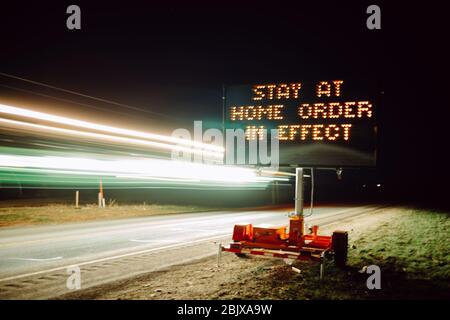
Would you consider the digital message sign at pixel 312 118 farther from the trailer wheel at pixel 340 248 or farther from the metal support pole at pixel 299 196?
the trailer wheel at pixel 340 248

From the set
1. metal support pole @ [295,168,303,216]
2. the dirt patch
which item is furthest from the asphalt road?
metal support pole @ [295,168,303,216]

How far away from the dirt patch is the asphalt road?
2.87 feet

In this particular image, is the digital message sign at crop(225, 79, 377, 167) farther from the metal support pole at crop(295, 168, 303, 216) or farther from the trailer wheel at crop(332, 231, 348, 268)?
the trailer wheel at crop(332, 231, 348, 268)

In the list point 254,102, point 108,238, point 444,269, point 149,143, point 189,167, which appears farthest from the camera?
point 189,167

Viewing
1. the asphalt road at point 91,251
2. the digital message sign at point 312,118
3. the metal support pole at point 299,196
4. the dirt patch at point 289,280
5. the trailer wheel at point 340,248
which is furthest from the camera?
the metal support pole at point 299,196

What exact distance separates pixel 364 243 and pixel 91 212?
1677 cm

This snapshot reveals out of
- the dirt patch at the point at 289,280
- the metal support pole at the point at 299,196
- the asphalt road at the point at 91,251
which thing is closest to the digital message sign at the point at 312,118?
the metal support pole at the point at 299,196

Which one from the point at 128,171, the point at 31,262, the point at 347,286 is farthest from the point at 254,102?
the point at 128,171

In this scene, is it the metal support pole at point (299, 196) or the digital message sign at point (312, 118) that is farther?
the metal support pole at point (299, 196)

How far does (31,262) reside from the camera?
979 centimetres

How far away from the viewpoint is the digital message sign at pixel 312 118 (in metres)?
8.49

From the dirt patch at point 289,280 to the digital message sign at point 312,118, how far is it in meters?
2.57

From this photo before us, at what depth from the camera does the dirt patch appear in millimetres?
6934
